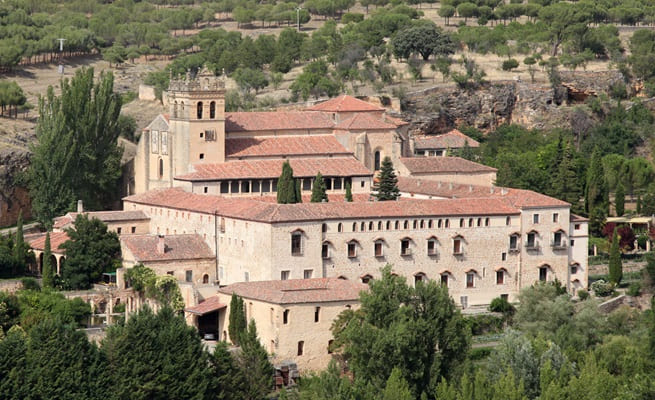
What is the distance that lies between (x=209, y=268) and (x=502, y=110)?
40058 mm

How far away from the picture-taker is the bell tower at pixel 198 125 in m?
78.1

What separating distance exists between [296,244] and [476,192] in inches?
453

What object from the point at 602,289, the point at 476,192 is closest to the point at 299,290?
the point at 476,192

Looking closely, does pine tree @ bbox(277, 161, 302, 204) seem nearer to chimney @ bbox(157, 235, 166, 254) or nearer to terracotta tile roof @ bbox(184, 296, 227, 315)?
chimney @ bbox(157, 235, 166, 254)

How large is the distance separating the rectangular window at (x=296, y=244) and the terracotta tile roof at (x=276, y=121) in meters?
12.6

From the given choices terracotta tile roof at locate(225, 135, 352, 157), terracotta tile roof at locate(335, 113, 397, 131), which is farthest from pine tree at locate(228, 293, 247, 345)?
terracotta tile roof at locate(335, 113, 397, 131)

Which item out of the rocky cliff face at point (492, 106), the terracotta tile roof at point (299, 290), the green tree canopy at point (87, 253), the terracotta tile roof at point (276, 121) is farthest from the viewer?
the rocky cliff face at point (492, 106)

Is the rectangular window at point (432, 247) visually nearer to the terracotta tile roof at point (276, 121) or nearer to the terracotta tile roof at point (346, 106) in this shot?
the terracotta tile roof at point (276, 121)

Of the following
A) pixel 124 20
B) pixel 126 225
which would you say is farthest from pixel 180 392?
pixel 124 20

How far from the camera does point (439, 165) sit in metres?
82.8

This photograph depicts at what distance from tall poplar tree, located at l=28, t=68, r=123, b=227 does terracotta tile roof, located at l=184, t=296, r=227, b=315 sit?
48.5 ft

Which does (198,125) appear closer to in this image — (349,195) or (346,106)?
(349,195)

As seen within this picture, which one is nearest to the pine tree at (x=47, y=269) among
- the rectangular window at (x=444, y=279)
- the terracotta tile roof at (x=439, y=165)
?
the rectangular window at (x=444, y=279)

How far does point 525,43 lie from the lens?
4712 inches
